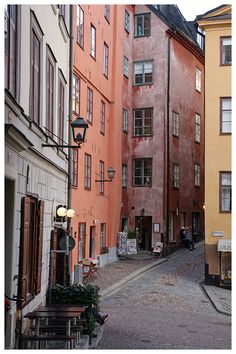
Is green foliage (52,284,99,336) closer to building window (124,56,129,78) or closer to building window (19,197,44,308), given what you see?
building window (19,197,44,308)

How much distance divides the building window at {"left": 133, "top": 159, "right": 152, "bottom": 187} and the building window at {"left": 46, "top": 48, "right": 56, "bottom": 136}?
55.2 feet

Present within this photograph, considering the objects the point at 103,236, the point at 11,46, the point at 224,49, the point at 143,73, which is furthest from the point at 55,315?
the point at 143,73

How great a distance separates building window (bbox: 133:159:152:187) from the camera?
93.2 ft

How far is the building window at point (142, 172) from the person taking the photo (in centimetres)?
2841

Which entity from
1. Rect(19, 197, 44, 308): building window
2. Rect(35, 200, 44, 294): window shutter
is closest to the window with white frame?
Rect(35, 200, 44, 294): window shutter

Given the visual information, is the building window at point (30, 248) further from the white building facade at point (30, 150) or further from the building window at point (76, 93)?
the building window at point (76, 93)

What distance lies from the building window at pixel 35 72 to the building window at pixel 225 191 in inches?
456

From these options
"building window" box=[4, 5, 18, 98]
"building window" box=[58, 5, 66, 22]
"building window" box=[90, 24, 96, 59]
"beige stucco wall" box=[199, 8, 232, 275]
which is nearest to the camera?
"building window" box=[4, 5, 18, 98]

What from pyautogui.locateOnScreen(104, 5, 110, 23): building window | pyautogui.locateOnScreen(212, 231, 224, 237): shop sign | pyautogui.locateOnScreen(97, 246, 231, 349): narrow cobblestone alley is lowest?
pyautogui.locateOnScreen(97, 246, 231, 349): narrow cobblestone alley

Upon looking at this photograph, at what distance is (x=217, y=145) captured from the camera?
66.5ft

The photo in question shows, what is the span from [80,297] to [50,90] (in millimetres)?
4276

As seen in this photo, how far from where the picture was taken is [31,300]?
8.92m

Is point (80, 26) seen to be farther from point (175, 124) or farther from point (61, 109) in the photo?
point (175, 124)

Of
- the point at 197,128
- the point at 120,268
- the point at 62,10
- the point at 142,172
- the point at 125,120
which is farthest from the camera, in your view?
the point at 197,128
